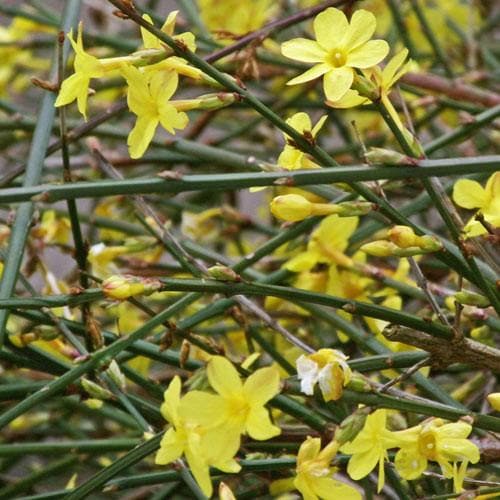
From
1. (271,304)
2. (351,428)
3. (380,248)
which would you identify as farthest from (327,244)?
(351,428)

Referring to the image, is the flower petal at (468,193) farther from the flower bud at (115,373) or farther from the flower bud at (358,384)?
the flower bud at (115,373)

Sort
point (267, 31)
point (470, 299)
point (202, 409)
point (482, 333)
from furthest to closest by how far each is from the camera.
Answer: point (267, 31) → point (482, 333) → point (470, 299) → point (202, 409)

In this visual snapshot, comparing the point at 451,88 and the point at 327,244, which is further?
the point at 451,88

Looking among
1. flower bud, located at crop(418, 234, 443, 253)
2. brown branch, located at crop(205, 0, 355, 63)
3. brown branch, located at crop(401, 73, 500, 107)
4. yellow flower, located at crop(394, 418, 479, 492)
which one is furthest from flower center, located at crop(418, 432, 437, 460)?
brown branch, located at crop(401, 73, 500, 107)

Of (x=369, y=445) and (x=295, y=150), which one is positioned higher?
(x=295, y=150)

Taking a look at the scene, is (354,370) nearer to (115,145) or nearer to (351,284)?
(351,284)

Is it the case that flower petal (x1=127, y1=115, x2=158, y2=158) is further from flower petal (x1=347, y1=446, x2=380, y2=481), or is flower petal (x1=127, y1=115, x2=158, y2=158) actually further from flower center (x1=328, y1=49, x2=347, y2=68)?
flower petal (x1=347, y1=446, x2=380, y2=481)

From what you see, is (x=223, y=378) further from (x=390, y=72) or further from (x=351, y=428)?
(x=390, y=72)
